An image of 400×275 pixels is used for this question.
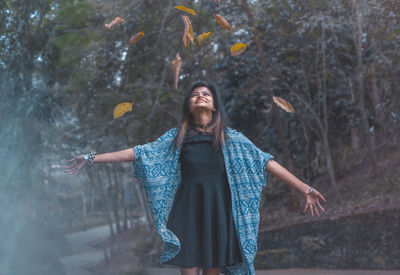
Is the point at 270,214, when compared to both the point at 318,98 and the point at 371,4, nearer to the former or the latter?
the point at 318,98

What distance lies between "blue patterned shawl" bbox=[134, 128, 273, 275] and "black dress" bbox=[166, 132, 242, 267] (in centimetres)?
6

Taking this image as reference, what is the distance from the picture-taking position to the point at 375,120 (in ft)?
35.3

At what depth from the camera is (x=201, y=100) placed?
361 centimetres

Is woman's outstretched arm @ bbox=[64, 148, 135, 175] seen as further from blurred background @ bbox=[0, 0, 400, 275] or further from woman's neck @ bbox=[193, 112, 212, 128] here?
blurred background @ bbox=[0, 0, 400, 275]

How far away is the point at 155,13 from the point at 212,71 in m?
2.19

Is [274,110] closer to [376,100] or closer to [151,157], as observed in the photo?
[376,100]

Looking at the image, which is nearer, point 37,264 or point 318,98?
point 318,98

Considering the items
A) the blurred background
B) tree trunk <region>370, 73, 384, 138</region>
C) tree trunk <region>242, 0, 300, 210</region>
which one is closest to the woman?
the blurred background

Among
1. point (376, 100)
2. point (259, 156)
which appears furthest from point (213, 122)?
point (376, 100)

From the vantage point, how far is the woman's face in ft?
11.8

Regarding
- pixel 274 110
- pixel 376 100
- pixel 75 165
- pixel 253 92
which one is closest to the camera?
pixel 75 165

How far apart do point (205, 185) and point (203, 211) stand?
184mm

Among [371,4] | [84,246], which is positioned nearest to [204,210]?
[371,4]

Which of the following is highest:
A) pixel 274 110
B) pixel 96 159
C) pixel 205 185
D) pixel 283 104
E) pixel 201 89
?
pixel 274 110
